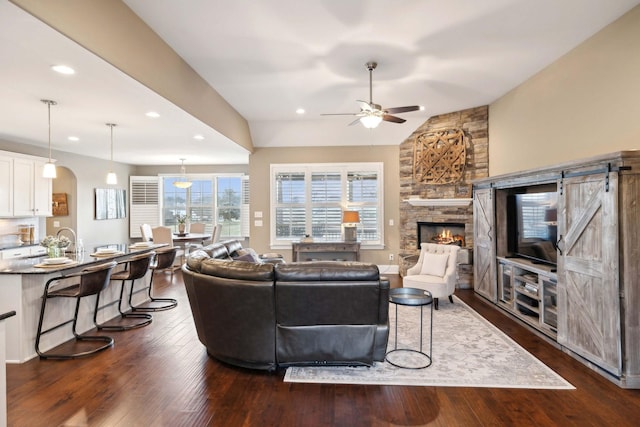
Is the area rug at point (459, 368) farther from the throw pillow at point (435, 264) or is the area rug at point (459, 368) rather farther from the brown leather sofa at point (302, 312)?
the throw pillow at point (435, 264)

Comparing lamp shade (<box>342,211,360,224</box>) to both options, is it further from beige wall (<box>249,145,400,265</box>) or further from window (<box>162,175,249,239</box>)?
window (<box>162,175,249,239</box>)

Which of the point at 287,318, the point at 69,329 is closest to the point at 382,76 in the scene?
the point at 287,318

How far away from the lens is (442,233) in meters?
6.64

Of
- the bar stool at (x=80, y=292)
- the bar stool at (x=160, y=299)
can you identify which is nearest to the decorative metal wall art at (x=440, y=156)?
the bar stool at (x=160, y=299)

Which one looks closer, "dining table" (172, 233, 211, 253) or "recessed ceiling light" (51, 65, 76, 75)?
"recessed ceiling light" (51, 65, 76, 75)

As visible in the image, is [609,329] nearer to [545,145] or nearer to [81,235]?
[545,145]

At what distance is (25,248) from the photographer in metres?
6.38

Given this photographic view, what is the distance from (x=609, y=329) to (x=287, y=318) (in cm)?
265

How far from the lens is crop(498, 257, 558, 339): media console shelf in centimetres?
373

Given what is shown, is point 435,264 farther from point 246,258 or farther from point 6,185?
point 6,185

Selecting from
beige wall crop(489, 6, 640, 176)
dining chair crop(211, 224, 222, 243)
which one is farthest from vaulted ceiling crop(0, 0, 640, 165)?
dining chair crop(211, 224, 222, 243)

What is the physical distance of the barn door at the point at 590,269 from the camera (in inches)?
111

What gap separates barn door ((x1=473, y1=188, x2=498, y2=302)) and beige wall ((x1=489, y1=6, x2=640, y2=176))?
70 cm

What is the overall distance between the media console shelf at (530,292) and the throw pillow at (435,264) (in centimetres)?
73
